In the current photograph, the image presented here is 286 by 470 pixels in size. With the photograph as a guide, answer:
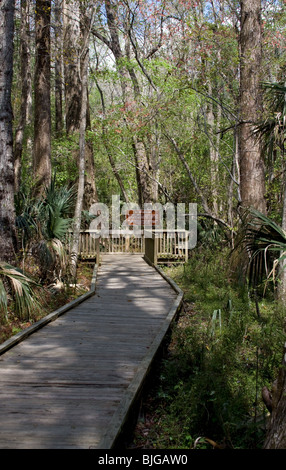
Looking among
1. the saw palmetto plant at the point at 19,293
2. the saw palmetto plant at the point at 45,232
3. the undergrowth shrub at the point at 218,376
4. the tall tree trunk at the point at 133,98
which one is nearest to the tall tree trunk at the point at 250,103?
the undergrowth shrub at the point at 218,376

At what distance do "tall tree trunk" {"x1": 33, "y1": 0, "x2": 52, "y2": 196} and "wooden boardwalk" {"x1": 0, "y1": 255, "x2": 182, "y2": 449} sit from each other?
6.95 meters

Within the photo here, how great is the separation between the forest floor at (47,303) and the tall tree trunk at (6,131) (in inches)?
40.5

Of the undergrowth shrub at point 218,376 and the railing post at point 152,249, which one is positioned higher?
the railing post at point 152,249

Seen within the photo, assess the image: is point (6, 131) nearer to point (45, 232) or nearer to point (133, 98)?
point (45, 232)

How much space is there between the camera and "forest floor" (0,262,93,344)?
6.14 m

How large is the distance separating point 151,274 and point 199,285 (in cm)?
195

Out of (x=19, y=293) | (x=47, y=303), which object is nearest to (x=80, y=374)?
(x=19, y=293)

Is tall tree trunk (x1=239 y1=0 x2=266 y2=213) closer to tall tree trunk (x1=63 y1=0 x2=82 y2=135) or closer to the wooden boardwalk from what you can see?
the wooden boardwalk

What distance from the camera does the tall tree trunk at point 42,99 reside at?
42.9 ft

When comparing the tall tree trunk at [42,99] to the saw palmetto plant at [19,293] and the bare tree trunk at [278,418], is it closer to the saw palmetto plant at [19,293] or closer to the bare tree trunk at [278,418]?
the saw palmetto plant at [19,293]

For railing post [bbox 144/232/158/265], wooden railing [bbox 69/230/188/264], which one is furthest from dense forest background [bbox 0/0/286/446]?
railing post [bbox 144/232/158/265]

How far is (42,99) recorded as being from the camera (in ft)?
44.7

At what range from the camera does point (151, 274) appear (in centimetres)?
1105
